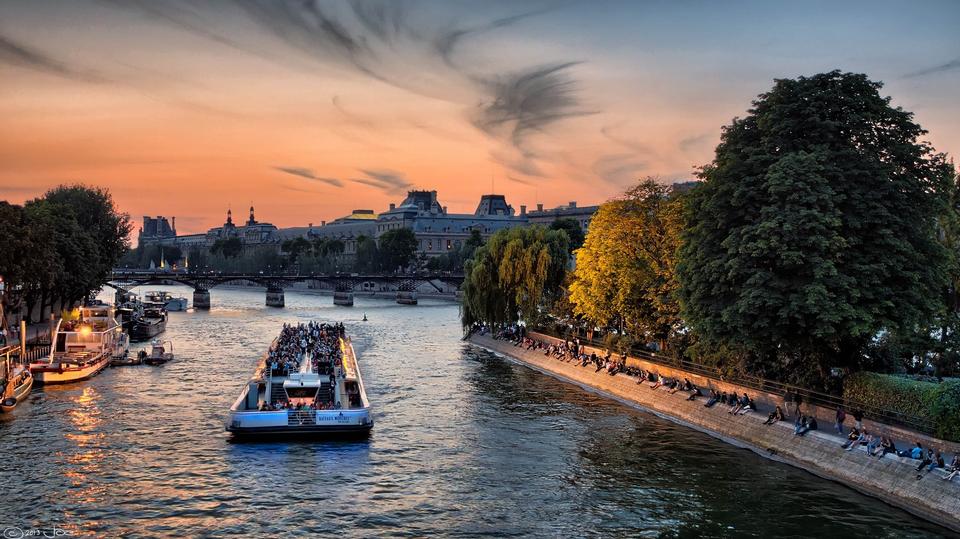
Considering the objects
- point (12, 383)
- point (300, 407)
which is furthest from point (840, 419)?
point (12, 383)

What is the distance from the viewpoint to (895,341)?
4428 centimetres

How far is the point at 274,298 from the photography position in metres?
171

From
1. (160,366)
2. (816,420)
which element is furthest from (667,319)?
(160,366)

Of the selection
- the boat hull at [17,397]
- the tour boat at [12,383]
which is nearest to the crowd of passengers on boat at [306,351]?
the boat hull at [17,397]

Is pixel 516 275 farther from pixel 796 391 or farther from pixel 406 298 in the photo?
pixel 406 298

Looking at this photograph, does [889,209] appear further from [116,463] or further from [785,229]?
[116,463]

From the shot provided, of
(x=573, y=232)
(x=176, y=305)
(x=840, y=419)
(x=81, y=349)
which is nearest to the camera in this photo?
(x=840, y=419)

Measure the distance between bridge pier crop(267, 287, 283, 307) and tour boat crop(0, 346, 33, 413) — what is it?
11553 cm

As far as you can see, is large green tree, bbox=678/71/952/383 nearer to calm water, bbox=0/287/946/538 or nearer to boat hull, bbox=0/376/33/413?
calm water, bbox=0/287/946/538

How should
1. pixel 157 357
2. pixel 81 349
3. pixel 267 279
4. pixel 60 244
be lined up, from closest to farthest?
pixel 81 349 < pixel 157 357 < pixel 60 244 < pixel 267 279

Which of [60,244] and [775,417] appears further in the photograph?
[60,244]

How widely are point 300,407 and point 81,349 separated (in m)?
31.3

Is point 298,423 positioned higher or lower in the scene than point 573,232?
lower

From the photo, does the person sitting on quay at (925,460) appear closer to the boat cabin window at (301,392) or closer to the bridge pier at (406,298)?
the boat cabin window at (301,392)
